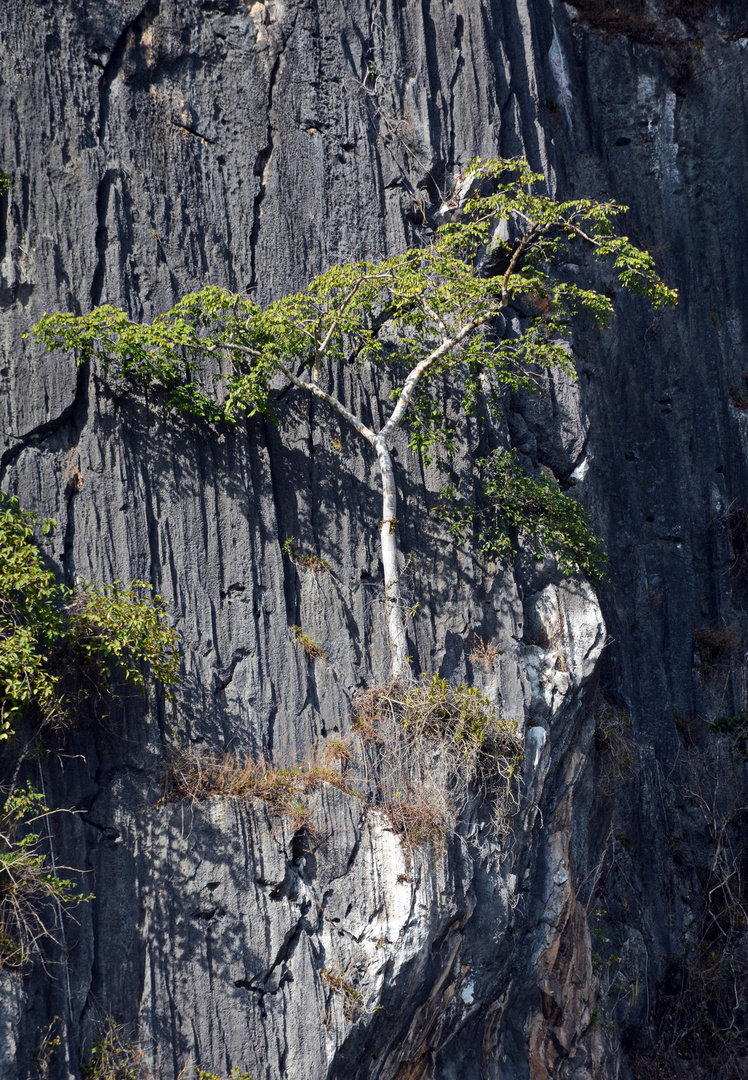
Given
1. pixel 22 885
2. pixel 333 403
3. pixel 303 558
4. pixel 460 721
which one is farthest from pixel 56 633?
pixel 460 721

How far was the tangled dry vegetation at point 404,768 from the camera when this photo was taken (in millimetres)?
7688

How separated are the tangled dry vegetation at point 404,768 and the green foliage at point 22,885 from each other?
3.58ft

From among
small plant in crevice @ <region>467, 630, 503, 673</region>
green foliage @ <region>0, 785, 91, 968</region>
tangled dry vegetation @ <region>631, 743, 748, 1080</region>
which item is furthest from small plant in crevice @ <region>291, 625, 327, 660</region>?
tangled dry vegetation @ <region>631, 743, 748, 1080</region>

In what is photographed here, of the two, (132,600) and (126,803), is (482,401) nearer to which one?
(132,600)

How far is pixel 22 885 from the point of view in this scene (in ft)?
21.6

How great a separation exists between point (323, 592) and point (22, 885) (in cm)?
360

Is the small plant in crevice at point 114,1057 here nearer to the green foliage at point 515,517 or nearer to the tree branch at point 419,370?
the green foliage at point 515,517

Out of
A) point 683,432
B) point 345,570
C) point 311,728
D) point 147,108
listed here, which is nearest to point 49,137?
point 147,108

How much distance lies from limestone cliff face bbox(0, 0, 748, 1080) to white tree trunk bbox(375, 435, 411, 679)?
212 millimetres

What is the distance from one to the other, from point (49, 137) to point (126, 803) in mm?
6165

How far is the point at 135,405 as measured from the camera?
27.2ft

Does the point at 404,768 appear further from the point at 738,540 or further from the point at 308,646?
the point at 738,540

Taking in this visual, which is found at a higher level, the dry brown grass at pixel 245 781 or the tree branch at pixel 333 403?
the tree branch at pixel 333 403

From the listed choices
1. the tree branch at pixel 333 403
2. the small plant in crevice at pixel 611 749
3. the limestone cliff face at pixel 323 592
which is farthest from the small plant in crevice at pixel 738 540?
the tree branch at pixel 333 403
